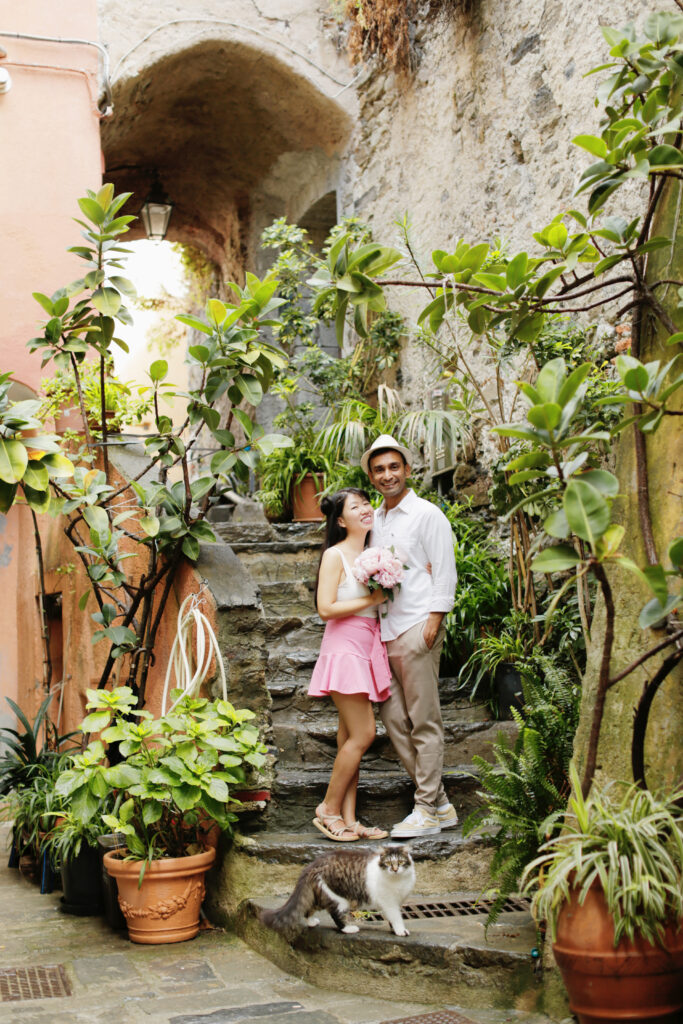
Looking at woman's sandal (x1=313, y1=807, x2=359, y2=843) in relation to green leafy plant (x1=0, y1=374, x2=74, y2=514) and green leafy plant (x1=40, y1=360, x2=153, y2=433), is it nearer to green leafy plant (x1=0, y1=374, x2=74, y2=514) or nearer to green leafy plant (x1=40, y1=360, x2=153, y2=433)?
green leafy plant (x1=0, y1=374, x2=74, y2=514)

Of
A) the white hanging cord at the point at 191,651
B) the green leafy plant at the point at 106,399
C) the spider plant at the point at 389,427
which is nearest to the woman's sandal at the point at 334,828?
the white hanging cord at the point at 191,651

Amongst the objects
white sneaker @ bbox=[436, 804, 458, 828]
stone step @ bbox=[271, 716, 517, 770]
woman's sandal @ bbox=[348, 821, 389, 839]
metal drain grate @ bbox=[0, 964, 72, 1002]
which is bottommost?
Result: metal drain grate @ bbox=[0, 964, 72, 1002]

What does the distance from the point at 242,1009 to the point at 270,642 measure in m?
2.58

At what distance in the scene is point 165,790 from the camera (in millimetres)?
4074

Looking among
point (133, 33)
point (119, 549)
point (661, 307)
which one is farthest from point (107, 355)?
point (133, 33)

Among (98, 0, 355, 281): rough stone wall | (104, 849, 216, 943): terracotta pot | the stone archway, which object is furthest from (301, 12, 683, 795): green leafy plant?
the stone archway

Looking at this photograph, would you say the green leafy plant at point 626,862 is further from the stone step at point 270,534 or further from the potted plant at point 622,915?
the stone step at point 270,534

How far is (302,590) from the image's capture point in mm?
6082

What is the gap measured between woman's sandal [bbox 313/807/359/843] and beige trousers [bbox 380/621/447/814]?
0.30 m

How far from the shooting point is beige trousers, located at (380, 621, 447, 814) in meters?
4.23

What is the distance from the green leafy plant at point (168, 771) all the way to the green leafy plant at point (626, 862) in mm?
1589

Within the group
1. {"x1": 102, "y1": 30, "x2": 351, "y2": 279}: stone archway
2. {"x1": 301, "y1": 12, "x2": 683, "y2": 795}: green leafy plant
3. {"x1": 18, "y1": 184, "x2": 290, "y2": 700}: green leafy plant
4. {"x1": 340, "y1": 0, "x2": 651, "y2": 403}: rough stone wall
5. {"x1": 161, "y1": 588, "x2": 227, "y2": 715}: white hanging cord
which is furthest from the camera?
{"x1": 102, "y1": 30, "x2": 351, "y2": 279}: stone archway

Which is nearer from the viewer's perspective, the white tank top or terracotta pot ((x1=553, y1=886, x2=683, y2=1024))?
terracotta pot ((x1=553, y1=886, x2=683, y2=1024))

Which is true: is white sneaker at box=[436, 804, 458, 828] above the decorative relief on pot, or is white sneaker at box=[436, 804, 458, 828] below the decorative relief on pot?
above
